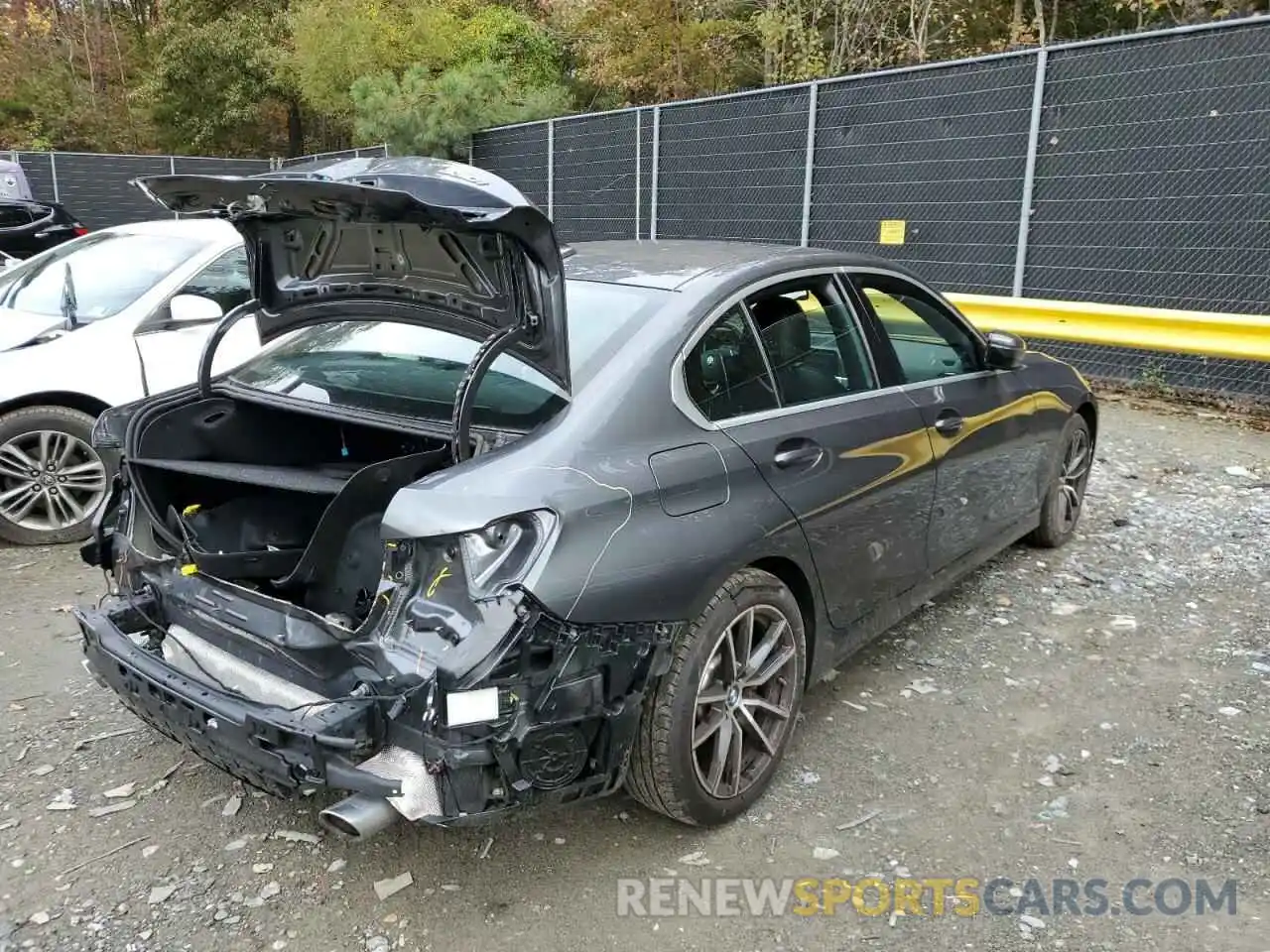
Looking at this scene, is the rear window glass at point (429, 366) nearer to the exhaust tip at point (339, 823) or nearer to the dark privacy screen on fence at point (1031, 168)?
the exhaust tip at point (339, 823)

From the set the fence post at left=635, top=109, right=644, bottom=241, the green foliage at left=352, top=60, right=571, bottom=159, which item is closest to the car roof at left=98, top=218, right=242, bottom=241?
the fence post at left=635, top=109, right=644, bottom=241

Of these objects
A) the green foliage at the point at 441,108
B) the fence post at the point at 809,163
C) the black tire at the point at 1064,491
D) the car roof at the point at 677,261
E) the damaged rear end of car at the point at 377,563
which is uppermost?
the green foliage at the point at 441,108

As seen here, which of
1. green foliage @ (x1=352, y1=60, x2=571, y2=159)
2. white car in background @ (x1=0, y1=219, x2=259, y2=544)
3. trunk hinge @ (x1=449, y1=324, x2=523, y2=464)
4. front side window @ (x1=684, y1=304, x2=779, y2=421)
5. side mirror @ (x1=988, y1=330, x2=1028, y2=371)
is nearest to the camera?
trunk hinge @ (x1=449, y1=324, x2=523, y2=464)

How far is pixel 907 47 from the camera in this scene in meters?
18.3

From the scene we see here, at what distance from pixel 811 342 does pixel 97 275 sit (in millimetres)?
4440

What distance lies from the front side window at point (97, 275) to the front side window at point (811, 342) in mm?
3891

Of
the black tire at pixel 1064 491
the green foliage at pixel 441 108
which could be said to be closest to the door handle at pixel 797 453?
the black tire at pixel 1064 491

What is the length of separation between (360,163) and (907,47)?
18.0 meters

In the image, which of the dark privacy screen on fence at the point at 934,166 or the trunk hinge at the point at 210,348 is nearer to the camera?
the trunk hinge at the point at 210,348

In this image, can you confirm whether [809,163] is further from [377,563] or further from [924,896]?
[924,896]

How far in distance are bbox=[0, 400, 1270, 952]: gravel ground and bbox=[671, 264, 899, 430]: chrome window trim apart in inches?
45.5

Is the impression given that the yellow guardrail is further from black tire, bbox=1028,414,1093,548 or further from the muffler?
the muffler

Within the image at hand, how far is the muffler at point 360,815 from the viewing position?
7.61 ft

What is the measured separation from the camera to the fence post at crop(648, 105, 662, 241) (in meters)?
12.5
